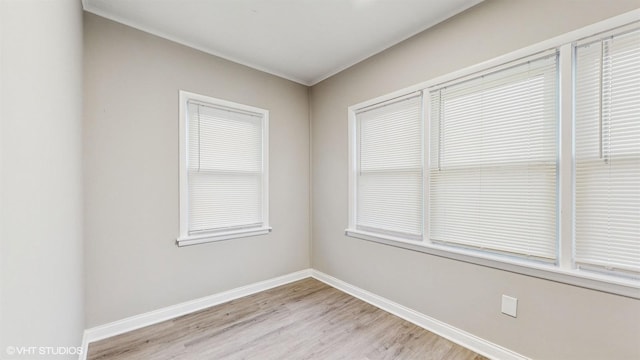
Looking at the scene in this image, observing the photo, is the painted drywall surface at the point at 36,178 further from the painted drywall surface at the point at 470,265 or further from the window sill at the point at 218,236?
the painted drywall surface at the point at 470,265

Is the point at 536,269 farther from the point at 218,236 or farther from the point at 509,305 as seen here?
the point at 218,236

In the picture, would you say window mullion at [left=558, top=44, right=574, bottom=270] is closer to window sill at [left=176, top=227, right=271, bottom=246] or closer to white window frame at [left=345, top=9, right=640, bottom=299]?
white window frame at [left=345, top=9, right=640, bottom=299]

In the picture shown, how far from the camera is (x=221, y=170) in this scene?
2807 millimetres

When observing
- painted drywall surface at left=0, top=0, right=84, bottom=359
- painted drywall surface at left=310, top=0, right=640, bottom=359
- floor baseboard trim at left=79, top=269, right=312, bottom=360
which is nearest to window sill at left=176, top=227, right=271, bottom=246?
floor baseboard trim at left=79, top=269, right=312, bottom=360

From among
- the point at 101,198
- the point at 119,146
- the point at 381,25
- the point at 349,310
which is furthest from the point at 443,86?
the point at 101,198

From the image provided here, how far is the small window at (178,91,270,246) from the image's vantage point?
2.57 metres

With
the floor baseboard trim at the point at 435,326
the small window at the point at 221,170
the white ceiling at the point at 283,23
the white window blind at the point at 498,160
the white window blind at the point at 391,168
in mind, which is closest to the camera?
the white window blind at the point at 498,160

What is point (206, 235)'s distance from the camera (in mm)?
2654

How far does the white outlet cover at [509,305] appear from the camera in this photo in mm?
1802

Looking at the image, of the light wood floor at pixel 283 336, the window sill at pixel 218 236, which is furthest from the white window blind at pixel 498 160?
the window sill at pixel 218 236

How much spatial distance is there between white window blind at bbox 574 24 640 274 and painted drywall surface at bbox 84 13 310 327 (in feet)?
9.28

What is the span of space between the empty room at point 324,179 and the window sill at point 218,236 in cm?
2

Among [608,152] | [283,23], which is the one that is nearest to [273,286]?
[283,23]

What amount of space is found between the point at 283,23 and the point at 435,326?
296cm
